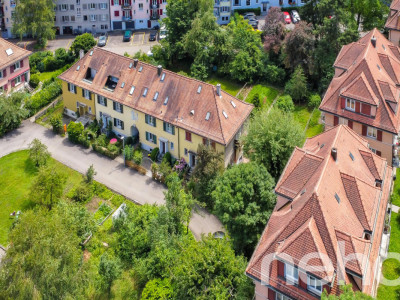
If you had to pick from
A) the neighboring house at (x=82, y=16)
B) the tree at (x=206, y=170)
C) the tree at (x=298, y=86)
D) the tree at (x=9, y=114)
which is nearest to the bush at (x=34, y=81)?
the tree at (x=9, y=114)

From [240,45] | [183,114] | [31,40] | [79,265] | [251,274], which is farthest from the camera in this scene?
[31,40]

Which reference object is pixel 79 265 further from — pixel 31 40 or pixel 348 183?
pixel 31 40

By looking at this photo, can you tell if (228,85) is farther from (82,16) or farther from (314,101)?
(82,16)

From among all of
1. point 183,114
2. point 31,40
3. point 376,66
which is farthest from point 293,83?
point 31,40

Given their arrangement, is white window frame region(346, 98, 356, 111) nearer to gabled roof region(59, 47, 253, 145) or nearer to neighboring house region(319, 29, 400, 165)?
neighboring house region(319, 29, 400, 165)

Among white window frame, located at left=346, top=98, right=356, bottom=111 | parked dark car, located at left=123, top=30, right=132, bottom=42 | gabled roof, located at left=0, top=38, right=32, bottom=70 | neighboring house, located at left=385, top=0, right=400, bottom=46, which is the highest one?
neighboring house, located at left=385, top=0, right=400, bottom=46

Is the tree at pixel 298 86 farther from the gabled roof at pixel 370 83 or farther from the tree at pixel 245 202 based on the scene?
the tree at pixel 245 202

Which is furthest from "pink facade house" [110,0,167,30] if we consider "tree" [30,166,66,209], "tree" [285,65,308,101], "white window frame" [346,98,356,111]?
"white window frame" [346,98,356,111]
